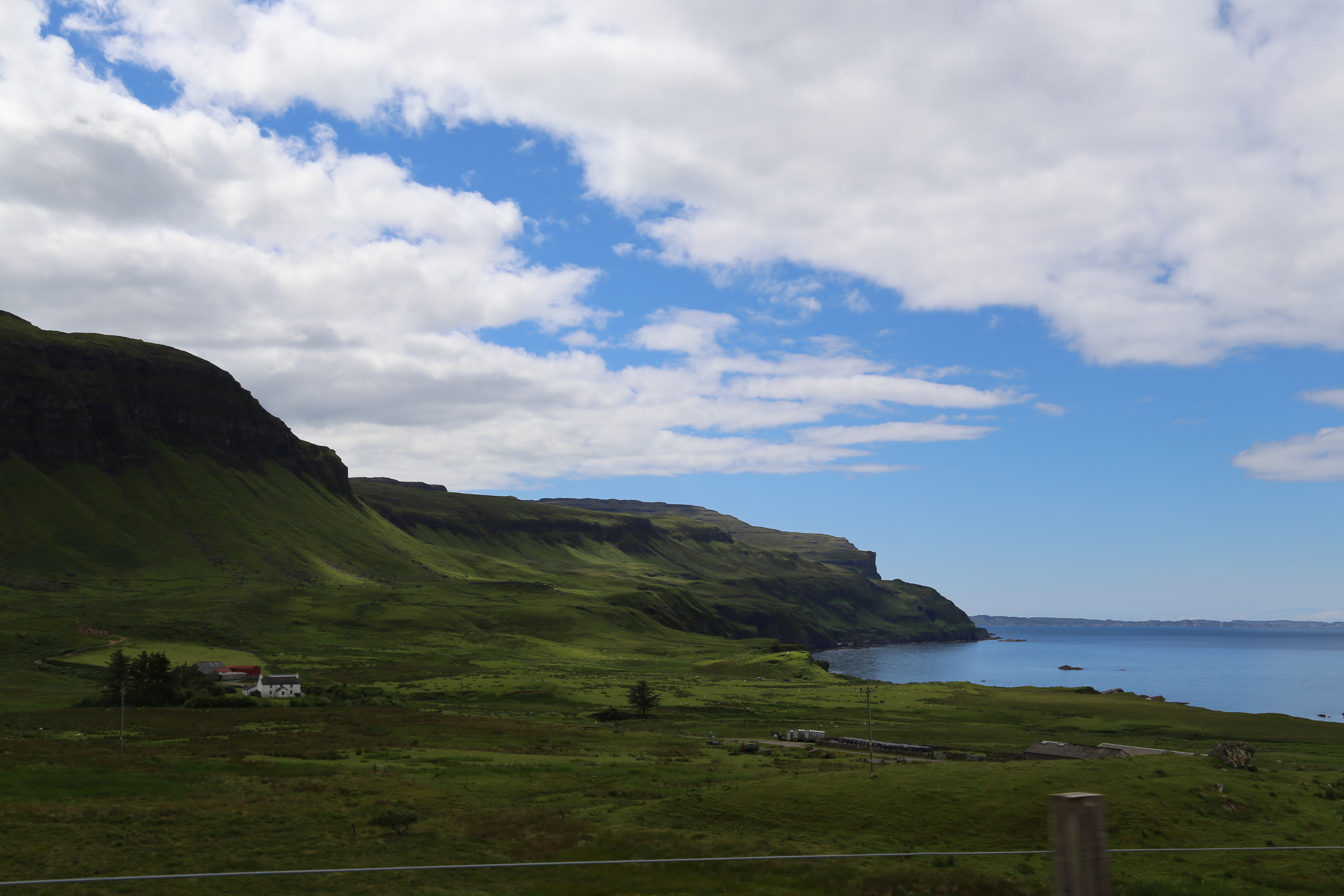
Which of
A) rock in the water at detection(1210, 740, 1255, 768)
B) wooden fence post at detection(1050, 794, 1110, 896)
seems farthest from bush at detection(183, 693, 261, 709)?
wooden fence post at detection(1050, 794, 1110, 896)

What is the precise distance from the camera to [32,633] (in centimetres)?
15762

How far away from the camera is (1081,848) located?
610cm

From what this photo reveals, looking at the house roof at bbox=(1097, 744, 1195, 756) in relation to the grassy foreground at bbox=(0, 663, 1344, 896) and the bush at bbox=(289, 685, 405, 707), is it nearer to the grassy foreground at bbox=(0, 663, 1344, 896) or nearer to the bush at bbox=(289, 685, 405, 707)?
the grassy foreground at bbox=(0, 663, 1344, 896)

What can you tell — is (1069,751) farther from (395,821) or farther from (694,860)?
(694,860)

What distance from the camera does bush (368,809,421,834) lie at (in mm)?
45969

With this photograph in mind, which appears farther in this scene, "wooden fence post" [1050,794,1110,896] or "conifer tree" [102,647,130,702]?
"conifer tree" [102,647,130,702]

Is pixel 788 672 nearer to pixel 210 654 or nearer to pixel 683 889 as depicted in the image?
pixel 210 654

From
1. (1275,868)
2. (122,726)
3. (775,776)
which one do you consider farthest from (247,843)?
(1275,868)

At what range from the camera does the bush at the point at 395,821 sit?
4597cm

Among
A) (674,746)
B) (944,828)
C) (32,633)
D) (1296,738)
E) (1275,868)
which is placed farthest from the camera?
(32,633)

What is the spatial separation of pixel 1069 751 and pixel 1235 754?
2046cm

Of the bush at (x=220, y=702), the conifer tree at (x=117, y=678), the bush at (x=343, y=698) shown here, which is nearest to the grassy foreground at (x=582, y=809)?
the conifer tree at (x=117, y=678)

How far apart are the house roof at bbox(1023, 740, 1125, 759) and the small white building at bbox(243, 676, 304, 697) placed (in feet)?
328

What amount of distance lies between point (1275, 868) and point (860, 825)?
2082cm
